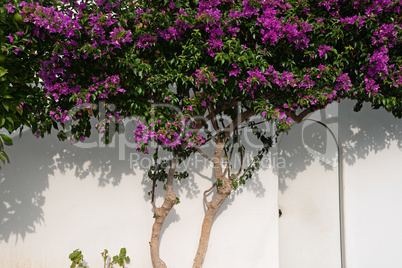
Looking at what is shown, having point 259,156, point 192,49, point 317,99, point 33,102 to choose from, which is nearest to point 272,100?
point 317,99

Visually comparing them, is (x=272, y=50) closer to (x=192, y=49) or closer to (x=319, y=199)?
(x=192, y=49)

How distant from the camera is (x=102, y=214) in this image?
3.91 m

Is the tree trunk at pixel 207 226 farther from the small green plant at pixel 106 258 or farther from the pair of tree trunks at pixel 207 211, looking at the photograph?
the small green plant at pixel 106 258

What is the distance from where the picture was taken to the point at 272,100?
3.63 meters

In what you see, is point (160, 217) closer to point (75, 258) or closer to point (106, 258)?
point (106, 258)

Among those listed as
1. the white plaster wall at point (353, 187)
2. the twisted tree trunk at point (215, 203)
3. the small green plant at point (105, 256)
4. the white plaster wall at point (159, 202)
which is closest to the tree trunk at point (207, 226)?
the twisted tree trunk at point (215, 203)

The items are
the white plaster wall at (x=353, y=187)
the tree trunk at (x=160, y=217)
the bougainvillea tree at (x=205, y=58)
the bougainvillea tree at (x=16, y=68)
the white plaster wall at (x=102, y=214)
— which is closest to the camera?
the bougainvillea tree at (x=16, y=68)

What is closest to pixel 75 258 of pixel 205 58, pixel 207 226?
pixel 207 226

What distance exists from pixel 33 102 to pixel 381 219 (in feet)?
13.3

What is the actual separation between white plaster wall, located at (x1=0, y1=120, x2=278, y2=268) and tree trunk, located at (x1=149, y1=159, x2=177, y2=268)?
17cm

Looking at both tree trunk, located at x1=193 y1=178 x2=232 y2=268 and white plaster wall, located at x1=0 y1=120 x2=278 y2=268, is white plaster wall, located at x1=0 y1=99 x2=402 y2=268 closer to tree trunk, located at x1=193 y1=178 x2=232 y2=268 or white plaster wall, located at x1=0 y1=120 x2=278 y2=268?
white plaster wall, located at x1=0 y1=120 x2=278 y2=268

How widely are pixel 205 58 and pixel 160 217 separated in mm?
1724

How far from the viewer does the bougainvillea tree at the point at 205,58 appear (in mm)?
3205

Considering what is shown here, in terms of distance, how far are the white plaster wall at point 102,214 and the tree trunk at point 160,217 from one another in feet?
0.55
